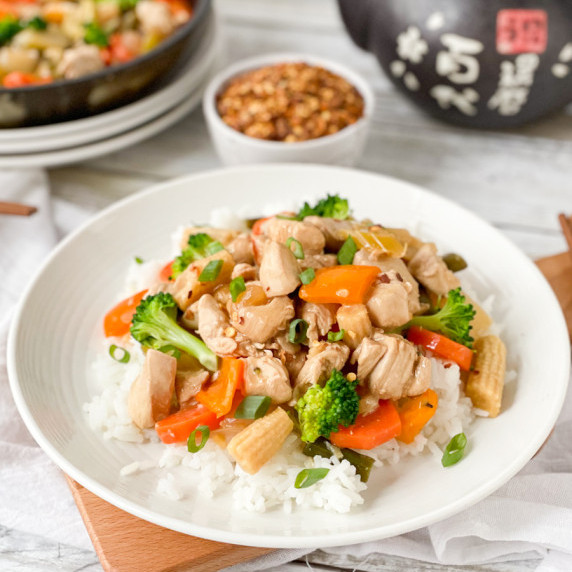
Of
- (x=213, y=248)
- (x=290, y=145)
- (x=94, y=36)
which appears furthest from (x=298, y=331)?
(x=94, y=36)

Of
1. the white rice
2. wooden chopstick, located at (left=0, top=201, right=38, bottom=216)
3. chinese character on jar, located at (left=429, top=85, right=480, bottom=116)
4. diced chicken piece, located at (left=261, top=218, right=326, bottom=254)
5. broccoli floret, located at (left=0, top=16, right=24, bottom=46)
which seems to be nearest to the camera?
the white rice

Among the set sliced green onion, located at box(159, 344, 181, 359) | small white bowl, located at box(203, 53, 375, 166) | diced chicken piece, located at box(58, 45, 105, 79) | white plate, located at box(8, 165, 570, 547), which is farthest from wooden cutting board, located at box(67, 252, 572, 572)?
diced chicken piece, located at box(58, 45, 105, 79)

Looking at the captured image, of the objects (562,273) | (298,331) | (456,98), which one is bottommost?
(562,273)

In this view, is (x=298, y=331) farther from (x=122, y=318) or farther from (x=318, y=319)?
(x=122, y=318)

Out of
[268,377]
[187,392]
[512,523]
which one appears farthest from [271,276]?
[512,523]

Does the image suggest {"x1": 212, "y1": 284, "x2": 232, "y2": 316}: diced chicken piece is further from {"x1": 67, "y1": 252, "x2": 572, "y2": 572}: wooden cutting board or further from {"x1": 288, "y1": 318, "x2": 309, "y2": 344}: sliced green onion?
{"x1": 67, "y1": 252, "x2": 572, "y2": 572}: wooden cutting board

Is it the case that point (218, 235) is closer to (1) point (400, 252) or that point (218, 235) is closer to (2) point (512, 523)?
(1) point (400, 252)

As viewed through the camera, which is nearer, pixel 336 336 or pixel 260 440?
pixel 260 440
